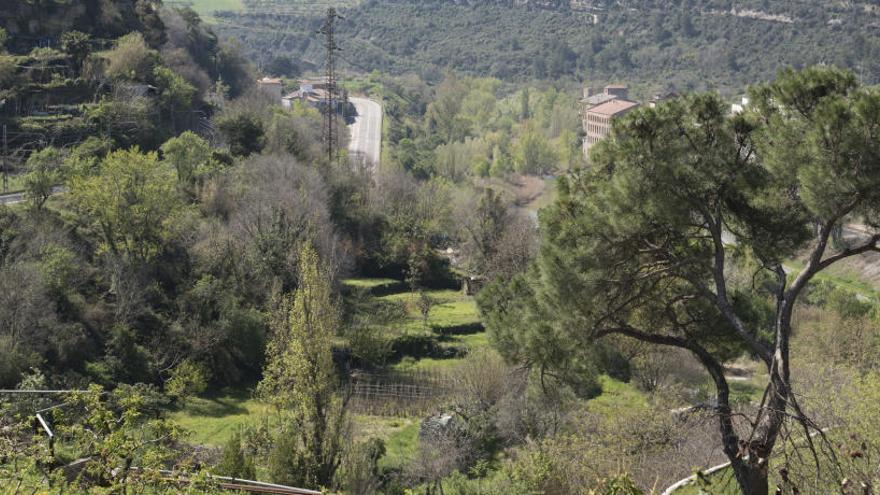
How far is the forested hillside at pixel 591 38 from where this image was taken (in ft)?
328

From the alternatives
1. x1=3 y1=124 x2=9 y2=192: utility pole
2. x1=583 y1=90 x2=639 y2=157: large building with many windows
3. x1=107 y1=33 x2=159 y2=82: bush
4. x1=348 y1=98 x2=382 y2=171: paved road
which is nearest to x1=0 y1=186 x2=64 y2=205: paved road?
x1=3 y1=124 x2=9 y2=192: utility pole

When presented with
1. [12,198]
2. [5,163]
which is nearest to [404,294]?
[12,198]

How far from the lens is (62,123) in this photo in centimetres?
3209

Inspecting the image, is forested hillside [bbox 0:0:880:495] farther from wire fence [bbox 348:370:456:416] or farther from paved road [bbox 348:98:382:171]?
paved road [bbox 348:98:382:171]

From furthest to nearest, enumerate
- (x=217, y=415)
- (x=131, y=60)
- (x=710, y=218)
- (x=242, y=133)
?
(x=131, y=60), (x=242, y=133), (x=217, y=415), (x=710, y=218)

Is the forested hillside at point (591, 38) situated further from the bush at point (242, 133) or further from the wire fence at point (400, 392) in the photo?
the wire fence at point (400, 392)

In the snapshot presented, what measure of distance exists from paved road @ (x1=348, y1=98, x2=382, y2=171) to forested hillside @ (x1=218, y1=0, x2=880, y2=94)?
974 inches

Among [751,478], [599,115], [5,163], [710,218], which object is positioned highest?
[710,218]

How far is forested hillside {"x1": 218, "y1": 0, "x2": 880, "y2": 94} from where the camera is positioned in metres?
99.9

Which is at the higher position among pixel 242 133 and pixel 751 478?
pixel 751 478

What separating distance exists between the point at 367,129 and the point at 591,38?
197ft

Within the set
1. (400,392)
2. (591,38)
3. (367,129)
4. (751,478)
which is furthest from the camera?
(591,38)

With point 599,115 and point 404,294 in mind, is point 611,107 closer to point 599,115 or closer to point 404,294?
point 599,115

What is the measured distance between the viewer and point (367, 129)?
221 feet
